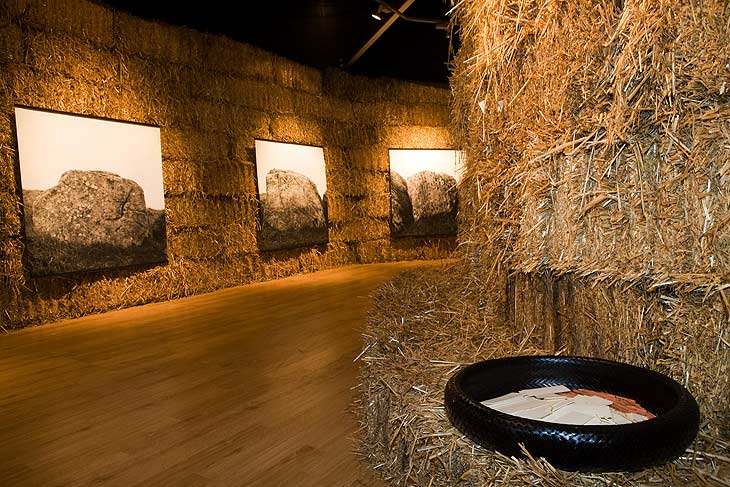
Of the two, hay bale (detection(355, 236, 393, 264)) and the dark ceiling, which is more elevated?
the dark ceiling

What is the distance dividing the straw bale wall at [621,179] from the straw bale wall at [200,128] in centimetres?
391

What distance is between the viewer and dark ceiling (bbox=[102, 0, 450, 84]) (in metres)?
5.64

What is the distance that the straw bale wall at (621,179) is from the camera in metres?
1.33

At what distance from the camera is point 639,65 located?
1415 millimetres

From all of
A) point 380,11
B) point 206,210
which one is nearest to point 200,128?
point 206,210

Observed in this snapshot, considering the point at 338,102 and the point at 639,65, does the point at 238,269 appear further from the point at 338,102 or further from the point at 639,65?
the point at 639,65

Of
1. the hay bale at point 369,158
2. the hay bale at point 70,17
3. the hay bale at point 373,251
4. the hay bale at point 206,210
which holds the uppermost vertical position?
the hay bale at point 70,17

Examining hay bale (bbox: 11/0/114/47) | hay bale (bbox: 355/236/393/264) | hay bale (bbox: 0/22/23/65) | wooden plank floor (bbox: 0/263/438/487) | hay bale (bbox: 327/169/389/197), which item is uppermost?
hay bale (bbox: 11/0/114/47)

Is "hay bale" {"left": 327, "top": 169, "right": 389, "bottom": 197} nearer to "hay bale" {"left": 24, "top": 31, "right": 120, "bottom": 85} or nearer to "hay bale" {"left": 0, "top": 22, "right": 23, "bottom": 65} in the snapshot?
"hay bale" {"left": 24, "top": 31, "right": 120, "bottom": 85}

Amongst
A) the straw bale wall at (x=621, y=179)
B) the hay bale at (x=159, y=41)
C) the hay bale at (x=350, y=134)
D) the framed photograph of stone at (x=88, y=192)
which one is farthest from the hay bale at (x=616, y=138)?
the hay bale at (x=350, y=134)

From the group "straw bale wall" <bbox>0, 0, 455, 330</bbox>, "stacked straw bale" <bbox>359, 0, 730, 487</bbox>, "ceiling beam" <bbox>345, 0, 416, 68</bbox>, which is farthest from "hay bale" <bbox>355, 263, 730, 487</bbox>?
"ceiling beam" <bbox>345, 0, 416, 68</bbox>

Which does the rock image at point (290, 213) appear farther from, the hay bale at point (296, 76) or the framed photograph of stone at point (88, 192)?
the framed photograph of stone at point (88, 192)

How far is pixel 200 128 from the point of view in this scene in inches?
223

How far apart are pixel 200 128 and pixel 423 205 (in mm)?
3931
